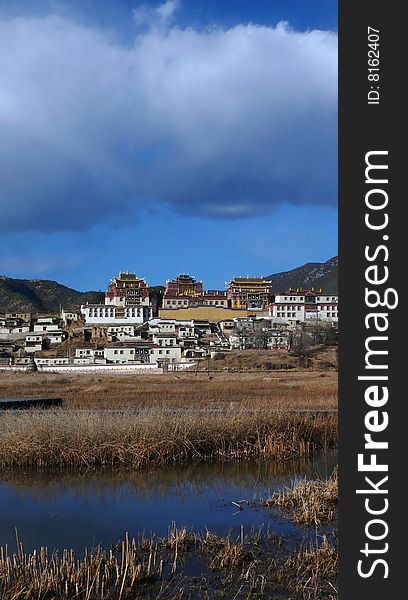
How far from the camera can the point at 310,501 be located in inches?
486

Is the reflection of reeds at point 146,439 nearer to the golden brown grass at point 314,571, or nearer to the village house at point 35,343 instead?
the golden brown grass at point 314,571

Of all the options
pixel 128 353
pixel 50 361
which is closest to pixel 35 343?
pixel 50 361

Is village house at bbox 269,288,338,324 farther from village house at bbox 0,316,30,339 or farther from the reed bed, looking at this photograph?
the reed bed

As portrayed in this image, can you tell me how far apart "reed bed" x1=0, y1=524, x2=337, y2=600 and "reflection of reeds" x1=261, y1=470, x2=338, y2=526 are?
156cm

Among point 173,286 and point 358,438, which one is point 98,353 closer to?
point 173,286

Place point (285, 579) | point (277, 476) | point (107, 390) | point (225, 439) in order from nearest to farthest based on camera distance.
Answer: point (285, 579) → point (277, 476) → point (225, 439) → point (107, 390)

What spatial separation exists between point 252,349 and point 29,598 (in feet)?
226

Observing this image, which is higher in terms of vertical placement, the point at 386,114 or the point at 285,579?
the point at 386,114

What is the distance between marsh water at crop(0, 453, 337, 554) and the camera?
11.8 m

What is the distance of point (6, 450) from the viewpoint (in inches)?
685

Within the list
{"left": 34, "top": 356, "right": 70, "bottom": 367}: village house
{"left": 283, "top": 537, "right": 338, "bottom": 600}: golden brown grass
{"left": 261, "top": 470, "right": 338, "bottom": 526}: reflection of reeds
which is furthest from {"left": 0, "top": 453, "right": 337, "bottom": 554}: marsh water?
{"left": 34, "top": 356, "right": 70, "bottom": 367}: village house

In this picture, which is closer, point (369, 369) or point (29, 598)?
point (369, 369)

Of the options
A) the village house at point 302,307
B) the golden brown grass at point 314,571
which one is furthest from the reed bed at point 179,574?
the village house at point 302,307

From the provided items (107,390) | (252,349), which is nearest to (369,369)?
(107,390)
